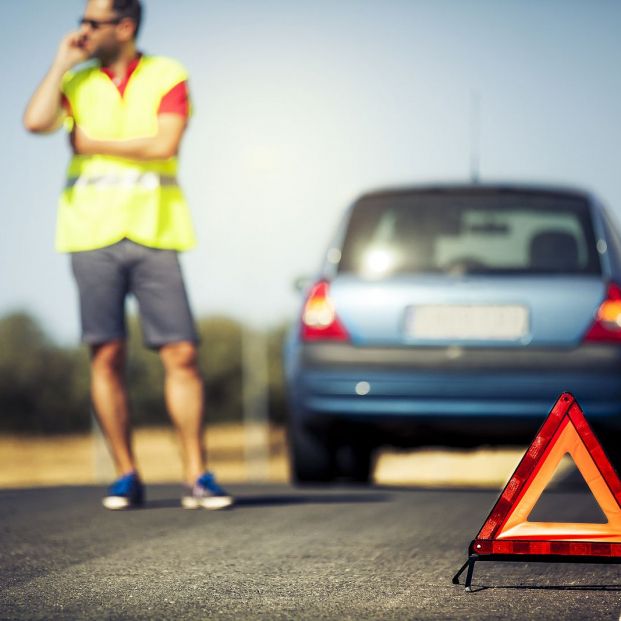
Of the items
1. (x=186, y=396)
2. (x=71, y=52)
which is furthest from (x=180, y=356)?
(x=71, y=52)

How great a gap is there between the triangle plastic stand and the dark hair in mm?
3374

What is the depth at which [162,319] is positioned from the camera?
7512 millimetres

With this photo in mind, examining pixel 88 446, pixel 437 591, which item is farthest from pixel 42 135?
pixel 88 446

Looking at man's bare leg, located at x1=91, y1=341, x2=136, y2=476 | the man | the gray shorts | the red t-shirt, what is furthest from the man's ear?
man's bare leg, located at x1=91, y1=341, x2=136, y2=476

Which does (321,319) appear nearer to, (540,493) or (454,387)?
(454,387)

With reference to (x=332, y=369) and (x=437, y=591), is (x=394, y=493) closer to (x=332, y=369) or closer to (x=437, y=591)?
(x=332, y=369)

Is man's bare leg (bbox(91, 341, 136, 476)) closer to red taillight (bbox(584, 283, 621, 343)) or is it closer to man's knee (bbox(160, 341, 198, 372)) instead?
man's knee (bbox(160, 341, 198, 372))

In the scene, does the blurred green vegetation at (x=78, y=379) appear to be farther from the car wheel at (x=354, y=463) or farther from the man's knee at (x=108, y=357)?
the man's knee at (x=108, y=357)

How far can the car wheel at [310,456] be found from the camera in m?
8.82

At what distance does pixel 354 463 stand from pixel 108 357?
8.37ft

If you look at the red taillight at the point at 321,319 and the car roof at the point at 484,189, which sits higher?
the car roof at the point at 484,189

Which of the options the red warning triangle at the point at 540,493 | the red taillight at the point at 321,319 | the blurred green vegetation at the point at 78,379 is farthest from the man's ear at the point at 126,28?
the blurred green vegetation at the point at 78,379

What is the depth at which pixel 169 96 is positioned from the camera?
24.4 feet

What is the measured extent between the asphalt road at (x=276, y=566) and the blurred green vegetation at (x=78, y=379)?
72.0 m
